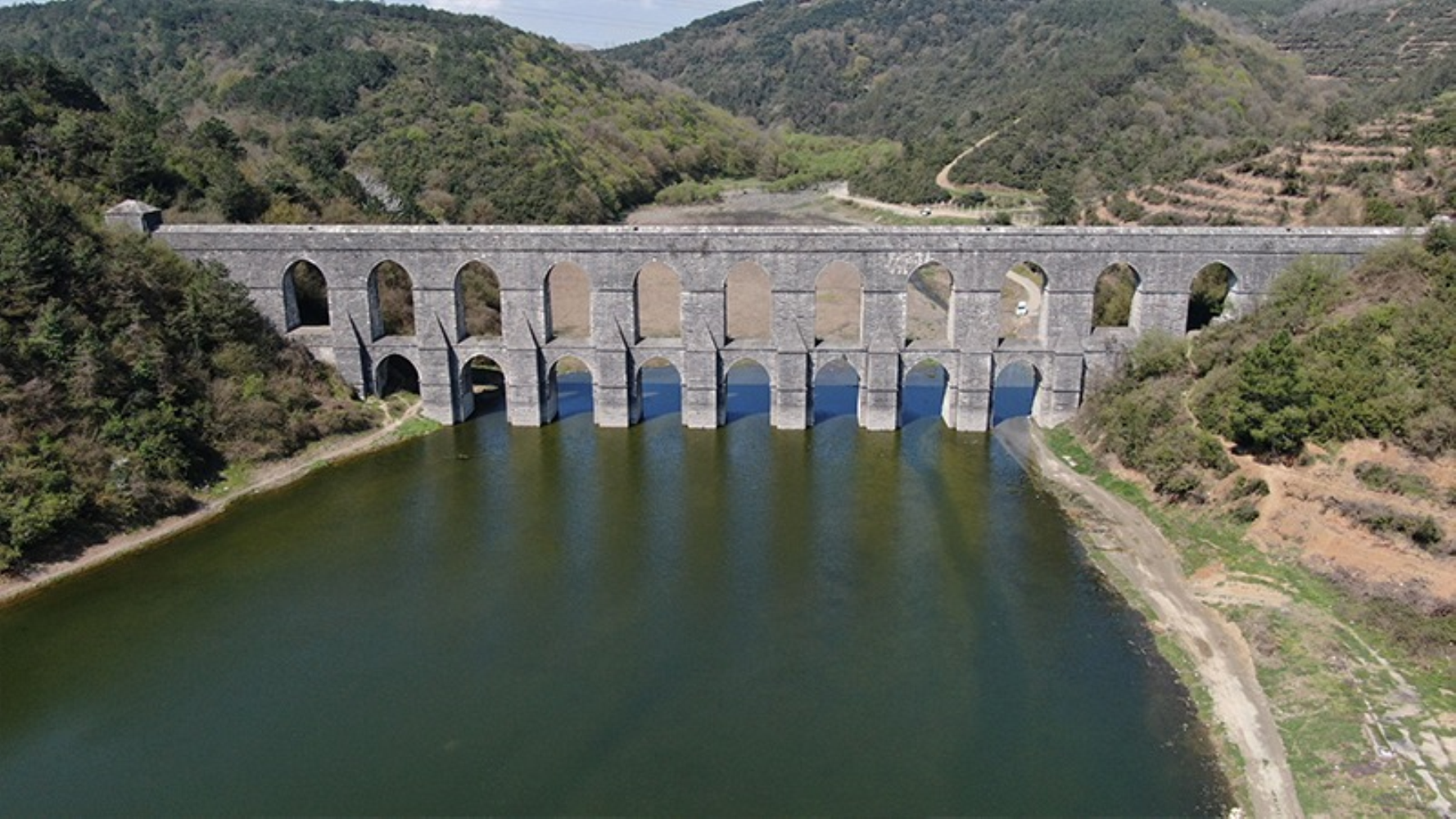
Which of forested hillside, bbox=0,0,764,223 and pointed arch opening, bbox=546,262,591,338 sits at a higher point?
forested hillside, bbox=0,0,764,223

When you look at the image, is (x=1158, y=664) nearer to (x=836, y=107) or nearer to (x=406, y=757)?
(x=406, y=757)

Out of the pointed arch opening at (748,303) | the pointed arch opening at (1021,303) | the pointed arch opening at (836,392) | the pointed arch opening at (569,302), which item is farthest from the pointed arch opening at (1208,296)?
the pointed arch opening at (569,302)

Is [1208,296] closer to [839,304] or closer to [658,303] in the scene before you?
[839,304]

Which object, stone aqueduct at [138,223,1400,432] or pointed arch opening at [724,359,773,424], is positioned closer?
stone aqueduct at [138,223,1400,432]

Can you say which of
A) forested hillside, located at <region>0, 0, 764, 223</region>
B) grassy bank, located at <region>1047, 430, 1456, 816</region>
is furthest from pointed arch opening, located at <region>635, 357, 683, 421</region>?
grassy bank, located at <region>1047, 430, 1456, 816</region>

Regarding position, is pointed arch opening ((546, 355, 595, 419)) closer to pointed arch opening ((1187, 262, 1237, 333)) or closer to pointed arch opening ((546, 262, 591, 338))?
pointed arch opening ((546, 262, 591, 338))

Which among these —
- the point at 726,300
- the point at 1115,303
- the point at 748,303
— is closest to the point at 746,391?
the point at 726,300

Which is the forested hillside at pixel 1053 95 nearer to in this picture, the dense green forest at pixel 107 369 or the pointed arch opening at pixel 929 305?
the pointed arch opening at pixel 929 305
